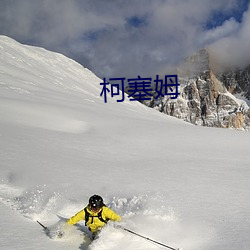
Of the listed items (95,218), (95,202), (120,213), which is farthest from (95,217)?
(120,213)

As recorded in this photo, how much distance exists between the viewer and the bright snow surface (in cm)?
535

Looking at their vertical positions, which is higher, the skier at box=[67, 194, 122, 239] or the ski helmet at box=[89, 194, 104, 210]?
the ski helmet at box=[89, 194, 104, 210]

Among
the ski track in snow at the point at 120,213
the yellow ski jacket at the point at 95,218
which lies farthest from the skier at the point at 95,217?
the ski track in snow at the point at 120,213

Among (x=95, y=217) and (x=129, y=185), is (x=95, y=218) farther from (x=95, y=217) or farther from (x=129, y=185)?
(x=129, y=185)

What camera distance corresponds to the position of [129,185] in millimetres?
7867

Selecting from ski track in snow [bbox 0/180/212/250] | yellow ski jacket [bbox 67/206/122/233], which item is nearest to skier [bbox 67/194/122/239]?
yellow ski jacket [bbox 67/206/122/233]

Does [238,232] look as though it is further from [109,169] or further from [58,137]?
[58,137]

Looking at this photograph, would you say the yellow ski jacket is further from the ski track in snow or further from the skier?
the ski track in snow

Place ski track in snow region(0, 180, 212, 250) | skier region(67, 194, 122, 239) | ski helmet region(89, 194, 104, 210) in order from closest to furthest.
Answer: ski track in snow region(0, 180, 212, 250), ski helmet region(89, 194, 104, 210), skier region(67, 194, 122, 239)

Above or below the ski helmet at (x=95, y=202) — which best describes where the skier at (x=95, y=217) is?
below

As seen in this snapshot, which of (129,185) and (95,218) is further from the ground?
(129,185)

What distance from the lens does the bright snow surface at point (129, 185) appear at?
17.5ft

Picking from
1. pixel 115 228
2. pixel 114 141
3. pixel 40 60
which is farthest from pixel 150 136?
pixel 40 60

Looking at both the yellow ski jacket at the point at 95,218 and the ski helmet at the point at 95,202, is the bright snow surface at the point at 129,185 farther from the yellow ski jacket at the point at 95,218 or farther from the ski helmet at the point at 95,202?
the ski helmet at the point at 95,202
